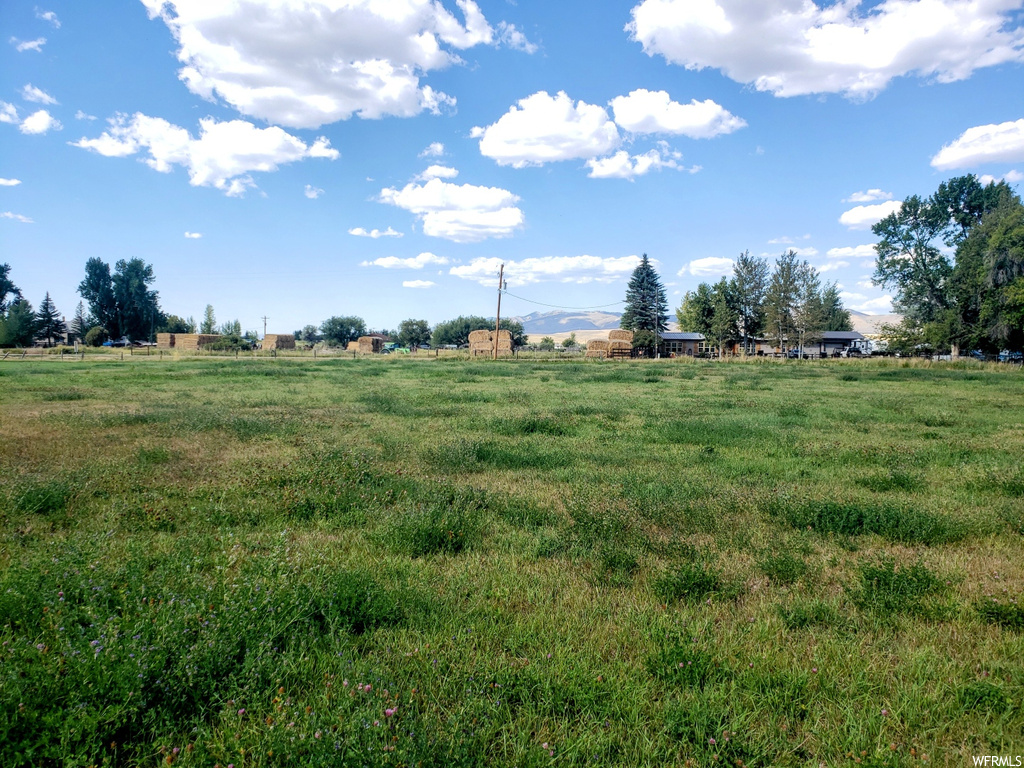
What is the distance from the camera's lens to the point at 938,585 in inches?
184

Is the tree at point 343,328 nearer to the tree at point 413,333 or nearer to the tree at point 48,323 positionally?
the tree at point 413,333

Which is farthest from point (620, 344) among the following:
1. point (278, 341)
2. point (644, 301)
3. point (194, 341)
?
point (194, 341)

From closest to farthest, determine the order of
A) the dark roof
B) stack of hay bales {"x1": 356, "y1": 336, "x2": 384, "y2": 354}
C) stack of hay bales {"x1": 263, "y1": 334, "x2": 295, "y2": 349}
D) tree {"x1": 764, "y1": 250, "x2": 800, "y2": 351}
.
→ tree {"x1": 764, "y1": 250, "x2": 800, "y2": 351}, the dark roof, stack of hay bales {"x1": 356, "y1": 336, "x2": 384, "y2": 354}, stack of hay bales {"x1": 263, "y1": 334, "x2": 295, "y2": 349}

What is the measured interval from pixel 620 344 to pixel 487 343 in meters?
19.4

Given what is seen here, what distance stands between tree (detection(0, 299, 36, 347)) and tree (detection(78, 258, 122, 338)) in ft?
37.5

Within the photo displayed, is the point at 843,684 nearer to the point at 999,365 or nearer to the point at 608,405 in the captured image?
the point at 608,405

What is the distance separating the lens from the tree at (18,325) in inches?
3066

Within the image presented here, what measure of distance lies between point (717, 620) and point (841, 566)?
1.99m

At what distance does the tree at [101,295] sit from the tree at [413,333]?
6175cm

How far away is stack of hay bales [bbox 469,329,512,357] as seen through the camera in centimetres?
7806

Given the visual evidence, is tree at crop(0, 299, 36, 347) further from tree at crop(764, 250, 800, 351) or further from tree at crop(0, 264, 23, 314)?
tree at crop(764, 250, 800, 351)

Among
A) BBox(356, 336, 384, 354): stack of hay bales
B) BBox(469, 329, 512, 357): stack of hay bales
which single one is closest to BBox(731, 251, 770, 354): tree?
BBox(469, 329, 512, 357): stack of hay bales

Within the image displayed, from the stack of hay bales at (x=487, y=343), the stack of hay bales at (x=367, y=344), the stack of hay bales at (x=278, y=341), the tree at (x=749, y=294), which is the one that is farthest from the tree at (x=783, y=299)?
the stack of hay bales at (x=278, y=341)

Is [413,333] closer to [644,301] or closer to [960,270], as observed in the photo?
[644,301]
